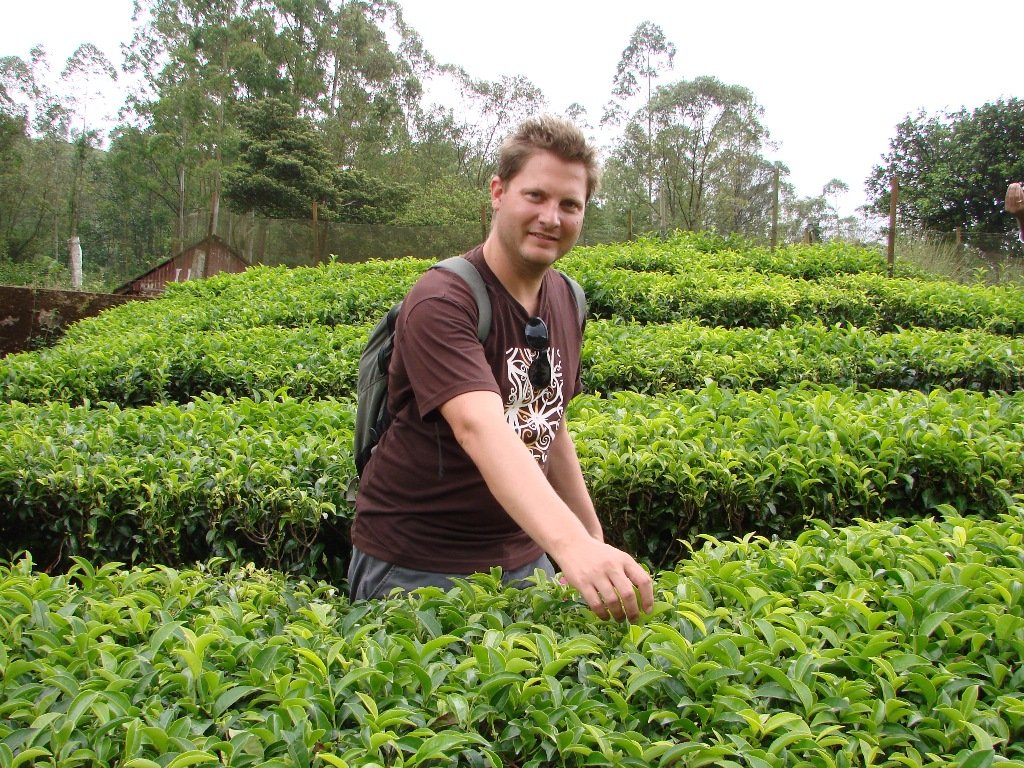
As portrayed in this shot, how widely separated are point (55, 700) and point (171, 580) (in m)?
0.58

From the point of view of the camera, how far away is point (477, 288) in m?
1.86

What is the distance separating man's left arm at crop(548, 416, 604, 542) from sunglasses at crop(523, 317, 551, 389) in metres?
0.19

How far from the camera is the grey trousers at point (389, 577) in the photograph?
1.95m

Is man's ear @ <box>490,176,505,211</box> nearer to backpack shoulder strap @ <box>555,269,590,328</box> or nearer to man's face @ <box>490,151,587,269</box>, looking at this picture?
man's face @ <box>490,151,587,269</box>

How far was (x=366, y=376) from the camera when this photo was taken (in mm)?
2070

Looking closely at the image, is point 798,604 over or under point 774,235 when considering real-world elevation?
under

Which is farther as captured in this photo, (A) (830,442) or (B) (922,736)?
(A) (830,442)

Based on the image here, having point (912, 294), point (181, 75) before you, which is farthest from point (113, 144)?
point (912, 294)

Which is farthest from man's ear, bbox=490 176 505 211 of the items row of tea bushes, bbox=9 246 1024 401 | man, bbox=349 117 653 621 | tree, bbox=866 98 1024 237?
tree, bbox=866 98 1024 237

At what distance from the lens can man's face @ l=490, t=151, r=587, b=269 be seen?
6.10 feet

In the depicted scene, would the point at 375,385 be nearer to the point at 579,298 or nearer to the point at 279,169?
the point at 579,298

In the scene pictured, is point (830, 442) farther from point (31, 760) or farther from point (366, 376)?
point (31, 760)

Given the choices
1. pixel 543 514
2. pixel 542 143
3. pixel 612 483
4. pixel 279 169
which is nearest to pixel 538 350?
pixel 542 143

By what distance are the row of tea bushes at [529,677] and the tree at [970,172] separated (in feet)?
→ 74.7
